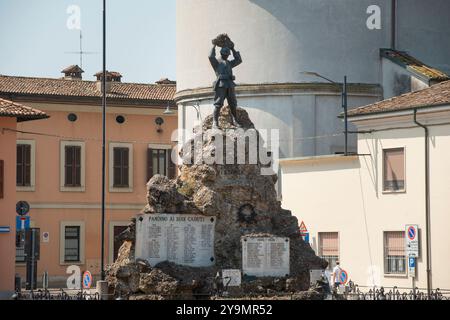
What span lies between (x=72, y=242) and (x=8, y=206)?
55.4 ft

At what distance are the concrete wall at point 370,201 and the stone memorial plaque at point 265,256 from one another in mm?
12903

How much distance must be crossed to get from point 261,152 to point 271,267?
3.00 m

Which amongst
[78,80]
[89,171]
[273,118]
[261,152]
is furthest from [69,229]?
[261,152]

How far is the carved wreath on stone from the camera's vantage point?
39719 millimetres

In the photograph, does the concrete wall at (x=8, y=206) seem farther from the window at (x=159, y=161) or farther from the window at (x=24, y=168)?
the window at (x=159, y=161)

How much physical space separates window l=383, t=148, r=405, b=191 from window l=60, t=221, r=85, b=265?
838 inches

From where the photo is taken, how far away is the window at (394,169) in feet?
175

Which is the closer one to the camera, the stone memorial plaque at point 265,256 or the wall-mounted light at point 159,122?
the stone memorial plaque at point 265,256

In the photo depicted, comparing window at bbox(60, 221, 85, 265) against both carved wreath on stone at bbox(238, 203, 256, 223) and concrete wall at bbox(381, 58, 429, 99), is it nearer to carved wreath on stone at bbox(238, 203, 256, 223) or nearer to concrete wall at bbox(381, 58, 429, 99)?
concrete wall at bbox(381, 58, 429, 99)

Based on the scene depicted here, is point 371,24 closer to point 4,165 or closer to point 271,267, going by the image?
point 4,165

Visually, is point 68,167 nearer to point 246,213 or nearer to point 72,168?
point 72,168

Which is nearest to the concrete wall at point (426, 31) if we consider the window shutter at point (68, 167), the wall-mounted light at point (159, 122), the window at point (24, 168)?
the wall-mounted light at point (159, 122)

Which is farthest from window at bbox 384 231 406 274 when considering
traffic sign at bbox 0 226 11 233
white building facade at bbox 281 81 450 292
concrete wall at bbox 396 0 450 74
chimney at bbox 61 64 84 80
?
chimney at bbox 61 64 84 80

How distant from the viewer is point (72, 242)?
7206 centimetres
